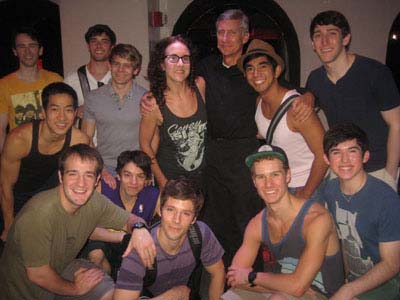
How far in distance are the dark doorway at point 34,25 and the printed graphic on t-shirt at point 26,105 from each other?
1.96 m

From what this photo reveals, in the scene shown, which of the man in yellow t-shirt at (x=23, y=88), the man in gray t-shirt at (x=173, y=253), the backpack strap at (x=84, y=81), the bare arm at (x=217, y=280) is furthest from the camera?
the backpack strap at (x=84, y=81)

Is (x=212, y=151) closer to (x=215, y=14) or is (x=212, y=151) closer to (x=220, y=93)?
(x=220, y=93)

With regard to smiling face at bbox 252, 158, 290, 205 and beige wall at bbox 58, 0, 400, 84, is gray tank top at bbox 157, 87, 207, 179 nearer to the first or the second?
smiling face at bbox 252, 158, 290, 205

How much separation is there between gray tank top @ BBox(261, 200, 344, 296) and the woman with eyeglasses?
4.03ft

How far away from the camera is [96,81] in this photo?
4406 millimetres

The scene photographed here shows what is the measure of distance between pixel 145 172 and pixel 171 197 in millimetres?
837

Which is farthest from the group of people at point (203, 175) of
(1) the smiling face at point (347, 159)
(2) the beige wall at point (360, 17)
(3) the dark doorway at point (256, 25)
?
(2) the beige wall at point (360, 17)

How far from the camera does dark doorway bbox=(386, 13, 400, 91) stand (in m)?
6.13

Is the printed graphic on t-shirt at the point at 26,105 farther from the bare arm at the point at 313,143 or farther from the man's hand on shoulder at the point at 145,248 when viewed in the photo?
the bare arm at the point at 313,143

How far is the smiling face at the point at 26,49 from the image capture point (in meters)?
4.30

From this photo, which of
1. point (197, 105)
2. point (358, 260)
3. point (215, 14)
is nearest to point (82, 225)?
point (197, 105)

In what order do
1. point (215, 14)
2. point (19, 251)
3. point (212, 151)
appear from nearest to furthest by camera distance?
point (19, 251), point (212, 151), point (215, 14)

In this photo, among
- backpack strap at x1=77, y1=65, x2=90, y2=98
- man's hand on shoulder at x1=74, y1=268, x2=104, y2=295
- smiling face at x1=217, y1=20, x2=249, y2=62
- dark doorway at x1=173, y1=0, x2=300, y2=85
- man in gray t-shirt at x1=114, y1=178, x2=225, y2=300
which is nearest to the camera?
man in gray t-shirt at x1=114, y1=178, x2=225, y2=300

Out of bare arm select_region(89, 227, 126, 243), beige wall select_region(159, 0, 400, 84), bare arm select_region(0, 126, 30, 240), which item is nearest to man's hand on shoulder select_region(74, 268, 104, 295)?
bare arm select_region(89, 227, 126, 243)
